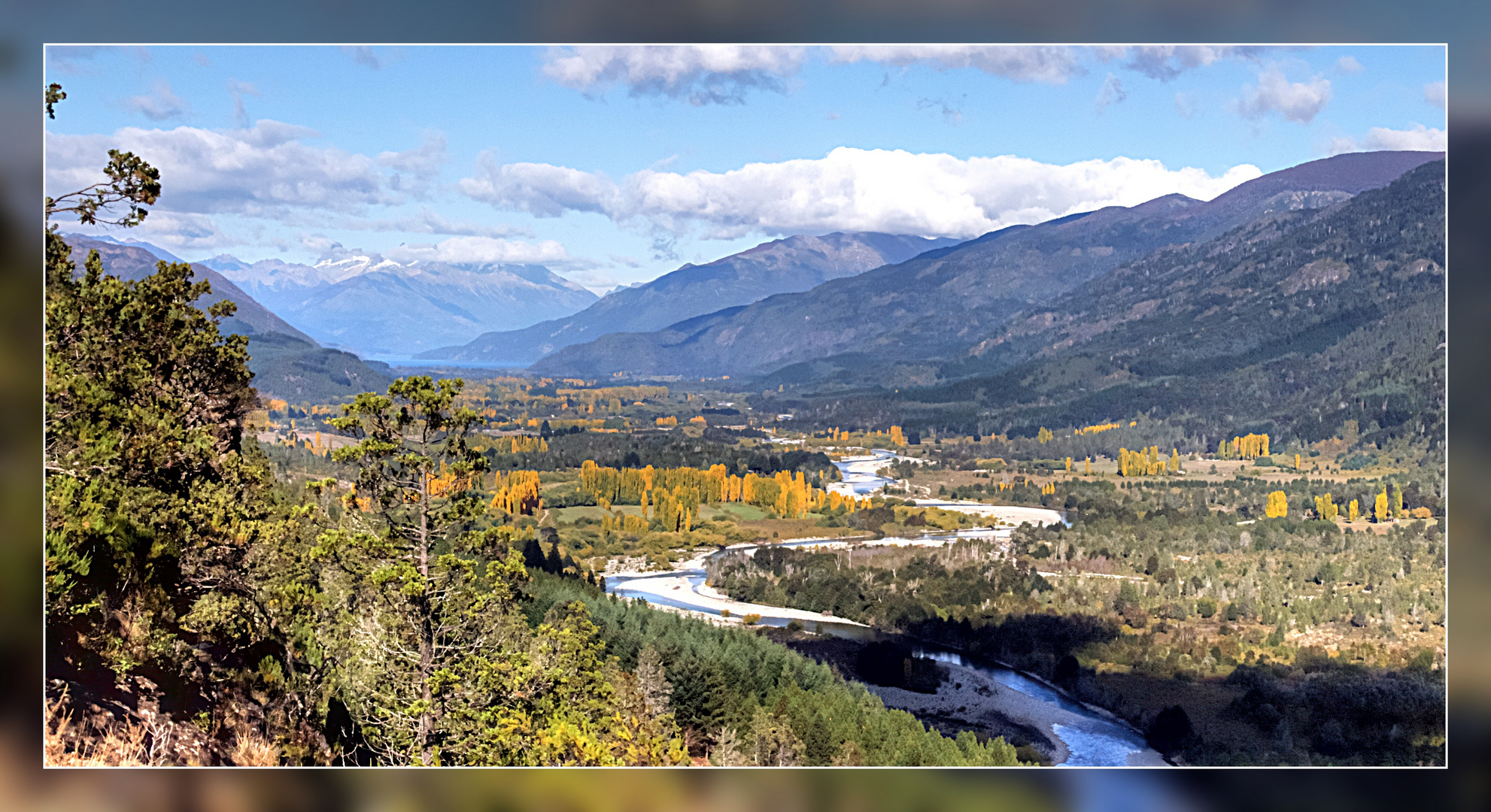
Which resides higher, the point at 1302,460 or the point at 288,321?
the point at 288,321

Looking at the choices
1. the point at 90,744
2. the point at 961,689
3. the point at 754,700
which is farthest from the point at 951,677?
the point at 90,744

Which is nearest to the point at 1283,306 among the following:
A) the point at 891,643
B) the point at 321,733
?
the point at 891,643

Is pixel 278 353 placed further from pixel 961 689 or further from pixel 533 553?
pixel 961 689

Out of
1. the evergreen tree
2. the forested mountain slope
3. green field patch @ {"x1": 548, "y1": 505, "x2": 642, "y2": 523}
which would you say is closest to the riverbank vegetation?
green field patch @ {"x1": 548, "y1": 505, "x2": 642, "y2": 523}

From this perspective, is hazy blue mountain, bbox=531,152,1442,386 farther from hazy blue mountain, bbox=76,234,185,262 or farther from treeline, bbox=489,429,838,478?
hazy blue mountain, bbox=76,234,185,262
